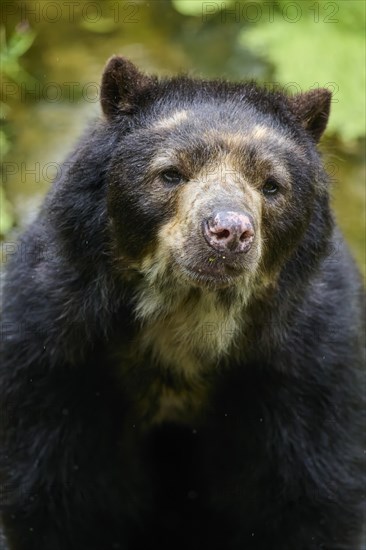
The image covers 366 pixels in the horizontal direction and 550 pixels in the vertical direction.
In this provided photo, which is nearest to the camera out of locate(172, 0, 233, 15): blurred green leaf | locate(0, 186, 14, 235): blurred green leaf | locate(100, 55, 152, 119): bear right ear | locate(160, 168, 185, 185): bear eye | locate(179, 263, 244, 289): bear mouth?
locate(179, 263, 244, 289): bear mouth

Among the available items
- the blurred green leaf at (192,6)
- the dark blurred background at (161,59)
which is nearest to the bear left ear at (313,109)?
the dark blurred background at (161,59)

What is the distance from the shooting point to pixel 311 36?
12367mm

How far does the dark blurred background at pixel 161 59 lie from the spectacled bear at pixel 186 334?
3.70 m

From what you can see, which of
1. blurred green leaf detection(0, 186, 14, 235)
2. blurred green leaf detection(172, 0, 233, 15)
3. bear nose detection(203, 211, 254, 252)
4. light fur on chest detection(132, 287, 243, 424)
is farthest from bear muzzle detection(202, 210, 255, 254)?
blurred green leaf detection(172, 0, 233, 15)

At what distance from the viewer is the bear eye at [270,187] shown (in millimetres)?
6443

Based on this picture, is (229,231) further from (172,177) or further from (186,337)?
(186,337)

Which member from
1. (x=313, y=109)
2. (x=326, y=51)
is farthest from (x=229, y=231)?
(x=326, y=51)

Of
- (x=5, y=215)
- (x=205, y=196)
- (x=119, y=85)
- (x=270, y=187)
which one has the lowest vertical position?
(x=5, y=215)

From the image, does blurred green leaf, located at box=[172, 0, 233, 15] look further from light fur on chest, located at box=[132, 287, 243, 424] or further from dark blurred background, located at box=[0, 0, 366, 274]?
light fur on chest, located at box=[132, 287, 243, 424]

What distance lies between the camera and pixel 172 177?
251 inches

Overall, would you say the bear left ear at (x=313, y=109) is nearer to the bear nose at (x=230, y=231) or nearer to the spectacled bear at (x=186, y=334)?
the spectacled bear at (x=186, y=334)

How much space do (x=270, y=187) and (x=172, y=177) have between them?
0.53 m

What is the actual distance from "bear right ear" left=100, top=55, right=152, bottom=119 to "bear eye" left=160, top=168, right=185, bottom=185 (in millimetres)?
570

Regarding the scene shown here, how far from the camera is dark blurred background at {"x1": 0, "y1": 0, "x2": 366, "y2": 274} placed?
467 inches
